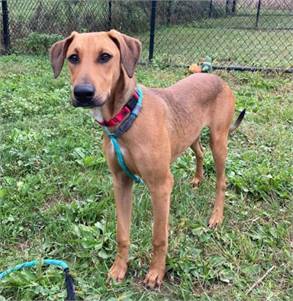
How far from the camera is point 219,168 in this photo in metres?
3.82

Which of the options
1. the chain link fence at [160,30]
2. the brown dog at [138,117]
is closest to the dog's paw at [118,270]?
the brown dog at [138,117]

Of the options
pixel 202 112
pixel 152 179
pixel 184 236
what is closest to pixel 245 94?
pixel 202 112

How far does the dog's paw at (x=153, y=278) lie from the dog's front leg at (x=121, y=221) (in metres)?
0.17

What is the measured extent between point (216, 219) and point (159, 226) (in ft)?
2.76

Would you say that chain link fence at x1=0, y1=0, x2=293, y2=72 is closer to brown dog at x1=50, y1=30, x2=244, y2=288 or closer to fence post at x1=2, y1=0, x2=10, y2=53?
fence post at x1=2, y1=0, x2=10, y2=53

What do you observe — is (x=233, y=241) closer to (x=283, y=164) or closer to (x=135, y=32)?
(x=283, y=164)

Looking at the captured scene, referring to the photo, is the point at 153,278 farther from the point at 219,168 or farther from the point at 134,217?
the point at 219,168

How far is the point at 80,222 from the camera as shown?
11.9ft

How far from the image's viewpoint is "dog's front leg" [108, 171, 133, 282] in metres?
3.09

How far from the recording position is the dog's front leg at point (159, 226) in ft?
9.57

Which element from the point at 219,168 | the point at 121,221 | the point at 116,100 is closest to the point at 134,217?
the point at 121,221

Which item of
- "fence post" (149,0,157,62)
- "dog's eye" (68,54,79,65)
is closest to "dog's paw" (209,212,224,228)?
"dog's eye" (68,54,79,65)

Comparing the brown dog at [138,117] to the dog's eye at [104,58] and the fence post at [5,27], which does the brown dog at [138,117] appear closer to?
the dog's eye at [104,58]

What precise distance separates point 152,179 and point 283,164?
6.87ft
